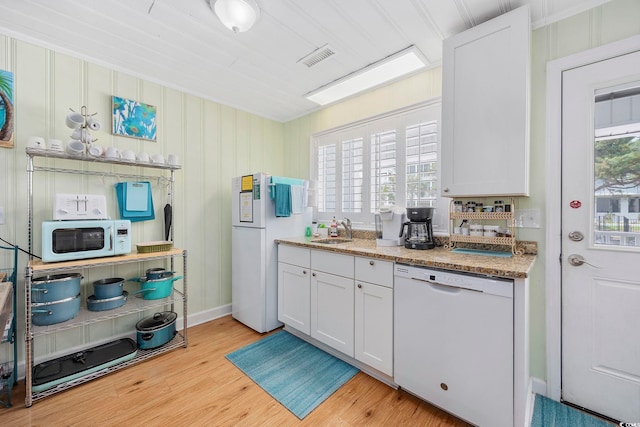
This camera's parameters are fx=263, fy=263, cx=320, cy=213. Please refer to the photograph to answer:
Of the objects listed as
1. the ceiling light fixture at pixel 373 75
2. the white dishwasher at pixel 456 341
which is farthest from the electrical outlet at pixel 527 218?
the ceiling light fixture at pixel 373 75

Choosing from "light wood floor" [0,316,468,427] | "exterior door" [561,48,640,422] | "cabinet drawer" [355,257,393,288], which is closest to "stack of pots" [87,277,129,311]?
"light wood floor" [0,316,468,427]

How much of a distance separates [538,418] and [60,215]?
3.34 meters

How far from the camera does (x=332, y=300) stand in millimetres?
2125

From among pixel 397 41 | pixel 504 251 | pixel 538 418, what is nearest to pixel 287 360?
pixel 538 418

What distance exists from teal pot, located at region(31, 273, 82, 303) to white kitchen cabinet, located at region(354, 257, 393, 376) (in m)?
2.03

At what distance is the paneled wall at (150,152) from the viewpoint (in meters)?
1.92

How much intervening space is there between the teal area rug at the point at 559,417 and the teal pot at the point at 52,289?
3075 millimetres

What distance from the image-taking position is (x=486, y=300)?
4.53 feet

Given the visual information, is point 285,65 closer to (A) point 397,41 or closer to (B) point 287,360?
(A) point 397,41

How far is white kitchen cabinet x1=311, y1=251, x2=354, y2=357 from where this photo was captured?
201cm

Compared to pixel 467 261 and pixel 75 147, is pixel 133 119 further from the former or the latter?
pixel 467 261

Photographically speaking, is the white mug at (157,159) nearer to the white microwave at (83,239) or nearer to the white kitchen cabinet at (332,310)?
the white microwave at (83,239)

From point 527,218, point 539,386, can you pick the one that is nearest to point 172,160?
point 527,218

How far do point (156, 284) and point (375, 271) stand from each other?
1.83 metres
